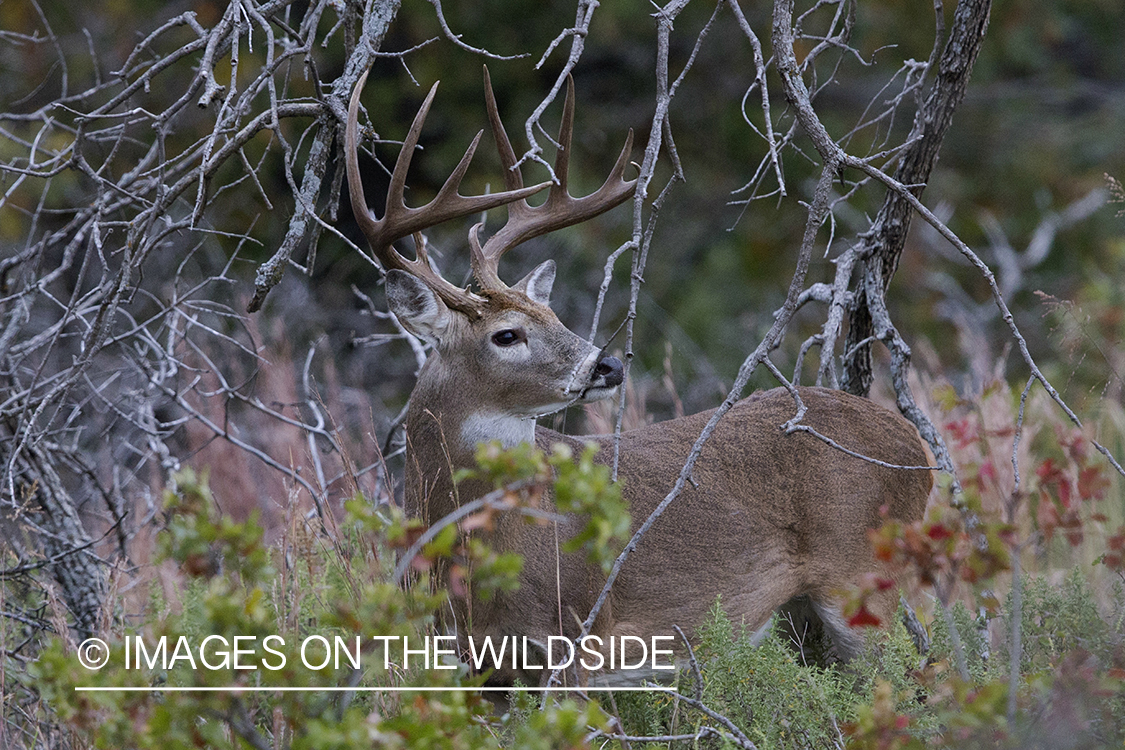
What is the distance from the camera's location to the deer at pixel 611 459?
13.4 ft

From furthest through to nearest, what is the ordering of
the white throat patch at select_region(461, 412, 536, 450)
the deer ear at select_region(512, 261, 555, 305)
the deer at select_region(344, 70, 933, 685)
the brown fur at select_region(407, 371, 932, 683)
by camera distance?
the deer ear at select_region(512, 261, 555, 305), the brown fur at select_region(407, 371, 932, 683), the white throat patch at select_region(461, 412, 536, 450), the deer at select_region(344, 70, 933, 685)

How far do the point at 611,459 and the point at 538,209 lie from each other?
3.52ft

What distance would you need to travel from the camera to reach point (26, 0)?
1100 cm

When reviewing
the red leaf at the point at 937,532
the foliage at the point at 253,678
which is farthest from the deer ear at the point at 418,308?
Answer: the red leaf at the point at 937,532

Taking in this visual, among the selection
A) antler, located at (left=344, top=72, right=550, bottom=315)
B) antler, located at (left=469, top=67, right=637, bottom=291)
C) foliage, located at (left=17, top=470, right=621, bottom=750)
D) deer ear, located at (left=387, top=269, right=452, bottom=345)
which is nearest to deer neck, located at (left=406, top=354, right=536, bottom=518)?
deer ear, located at (left=387, top=269, right=452, bottom=345)

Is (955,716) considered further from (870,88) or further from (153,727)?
(870,88)

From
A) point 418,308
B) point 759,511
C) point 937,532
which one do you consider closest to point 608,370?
point 418,308

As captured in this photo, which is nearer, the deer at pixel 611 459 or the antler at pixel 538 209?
the deer at pixel 611 459

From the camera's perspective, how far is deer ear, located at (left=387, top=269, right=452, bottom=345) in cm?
425

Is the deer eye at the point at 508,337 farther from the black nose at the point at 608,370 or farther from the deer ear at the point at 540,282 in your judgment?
the deer ear at the point at 540,282

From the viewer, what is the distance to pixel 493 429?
4.21m

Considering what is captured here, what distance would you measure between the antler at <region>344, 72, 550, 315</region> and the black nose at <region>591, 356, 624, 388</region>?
50 cm

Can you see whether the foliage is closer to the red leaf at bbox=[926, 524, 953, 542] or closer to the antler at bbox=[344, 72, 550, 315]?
the red leaf at bbox=[926, 524, 953, 542]

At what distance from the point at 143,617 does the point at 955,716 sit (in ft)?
10.8
